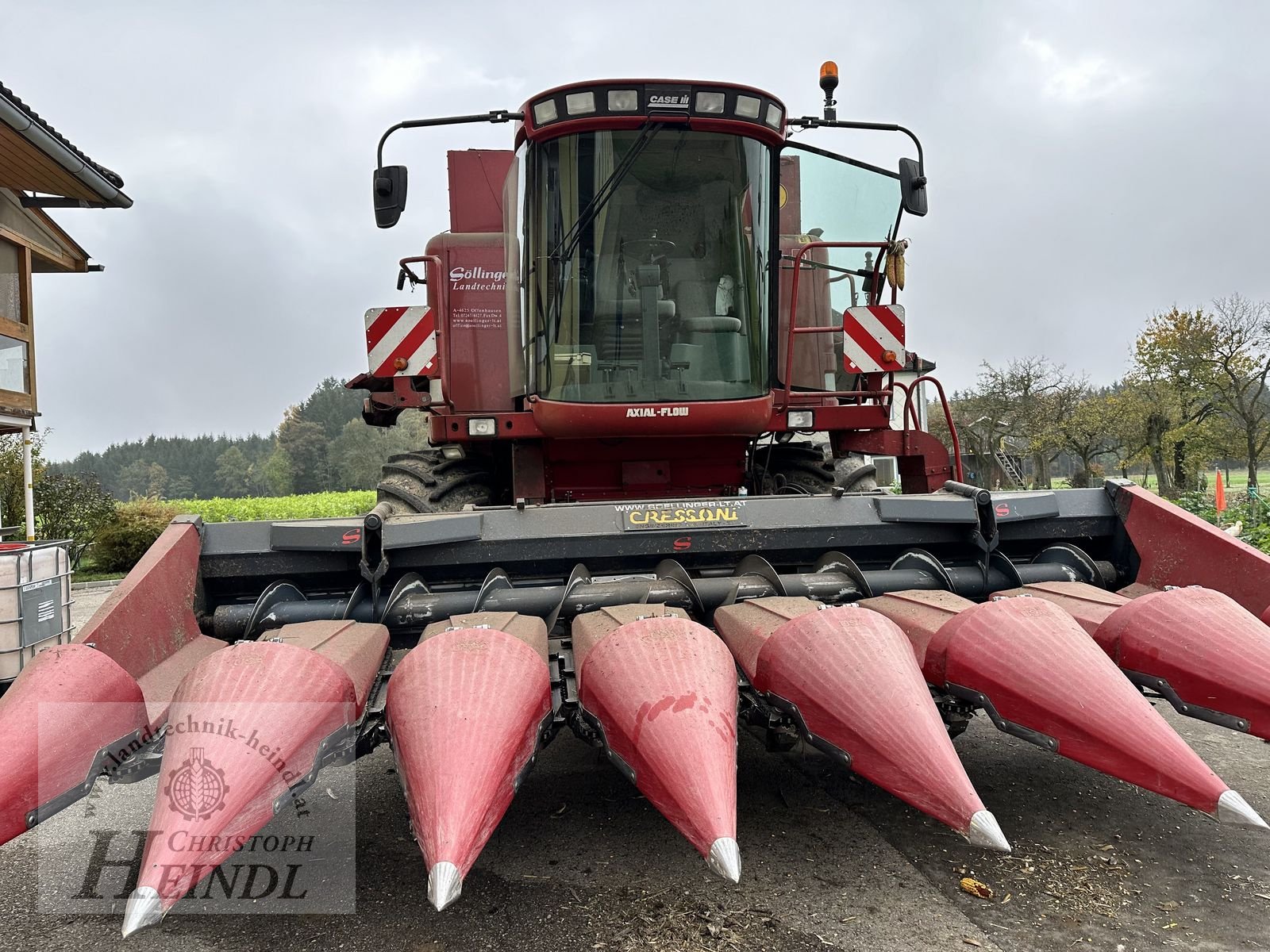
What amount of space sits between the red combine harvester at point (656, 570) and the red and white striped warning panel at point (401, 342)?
0.08ft

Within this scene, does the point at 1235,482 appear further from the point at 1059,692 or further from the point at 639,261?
the point at 1059,692

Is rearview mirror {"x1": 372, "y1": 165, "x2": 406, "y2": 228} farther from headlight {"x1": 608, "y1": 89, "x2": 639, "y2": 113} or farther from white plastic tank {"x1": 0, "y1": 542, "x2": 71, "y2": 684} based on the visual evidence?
white plastic tank {"x1": 0, "y1": 542, "x2": 71, "y2": 684}

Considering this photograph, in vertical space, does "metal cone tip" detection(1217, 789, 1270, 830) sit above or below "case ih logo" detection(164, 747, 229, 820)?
below

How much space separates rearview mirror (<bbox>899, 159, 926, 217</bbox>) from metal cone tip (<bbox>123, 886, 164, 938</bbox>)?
4.42 metres

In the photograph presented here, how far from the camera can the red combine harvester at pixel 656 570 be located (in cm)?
201

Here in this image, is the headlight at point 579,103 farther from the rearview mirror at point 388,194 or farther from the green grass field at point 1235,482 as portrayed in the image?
the green grass field at point 1235,482

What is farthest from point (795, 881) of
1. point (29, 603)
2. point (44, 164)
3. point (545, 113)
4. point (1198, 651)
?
point (44, 164)

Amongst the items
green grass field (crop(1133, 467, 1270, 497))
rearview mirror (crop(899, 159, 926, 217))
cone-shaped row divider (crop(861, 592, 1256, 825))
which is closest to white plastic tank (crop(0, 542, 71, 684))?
cone-shaped row divider (crop(861, 592, 1256, 825))

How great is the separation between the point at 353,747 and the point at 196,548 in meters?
1.37

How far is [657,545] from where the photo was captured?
3363 mm

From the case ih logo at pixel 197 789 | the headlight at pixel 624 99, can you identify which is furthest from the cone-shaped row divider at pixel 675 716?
the headlight at pixel 624 99

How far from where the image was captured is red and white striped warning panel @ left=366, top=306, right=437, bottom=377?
16.0ft

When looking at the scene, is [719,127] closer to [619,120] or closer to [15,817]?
[619,120]

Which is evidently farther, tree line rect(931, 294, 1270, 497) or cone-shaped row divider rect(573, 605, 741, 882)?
tree line rect(931, 294, 1270, 497)
